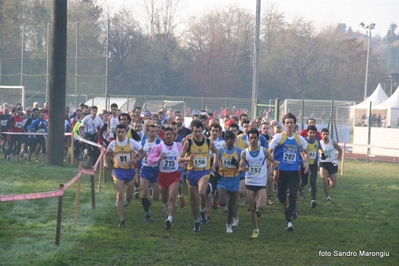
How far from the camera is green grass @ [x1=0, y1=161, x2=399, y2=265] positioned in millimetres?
8883

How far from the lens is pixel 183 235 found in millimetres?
10586

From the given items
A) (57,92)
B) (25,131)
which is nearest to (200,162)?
(57,92)

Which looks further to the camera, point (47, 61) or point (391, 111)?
point (391, 111)

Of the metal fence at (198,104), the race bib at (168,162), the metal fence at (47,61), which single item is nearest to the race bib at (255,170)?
the race bib at (168,162)

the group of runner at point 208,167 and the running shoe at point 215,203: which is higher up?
the group of runner at point 208,167

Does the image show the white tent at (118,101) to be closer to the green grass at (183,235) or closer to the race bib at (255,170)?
the green grass at (183,235)

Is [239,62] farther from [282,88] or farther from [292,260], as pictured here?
[292,260]

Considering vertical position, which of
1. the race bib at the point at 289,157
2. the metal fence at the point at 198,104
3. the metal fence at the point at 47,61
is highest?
the metal fence at the point at 47,61

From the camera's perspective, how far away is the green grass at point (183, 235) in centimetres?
888

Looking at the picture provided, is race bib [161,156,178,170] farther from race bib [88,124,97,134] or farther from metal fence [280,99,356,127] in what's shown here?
metal fence [280,99,356,127]

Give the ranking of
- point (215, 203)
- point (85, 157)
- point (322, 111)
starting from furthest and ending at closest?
point (322, 111) → point (85, 157) → point (215, 203)

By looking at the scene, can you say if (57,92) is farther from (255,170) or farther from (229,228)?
(255,170)

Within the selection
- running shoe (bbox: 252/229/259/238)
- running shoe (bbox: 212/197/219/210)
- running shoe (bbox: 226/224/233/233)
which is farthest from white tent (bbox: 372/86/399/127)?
running shoe (bbox: 252/229/259/238)

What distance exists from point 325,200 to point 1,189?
7972mm
